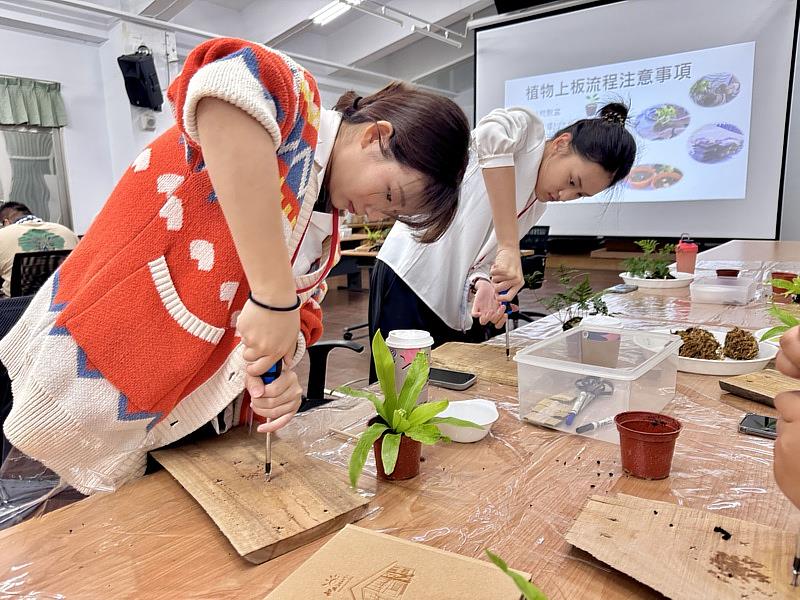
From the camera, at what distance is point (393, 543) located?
58cm

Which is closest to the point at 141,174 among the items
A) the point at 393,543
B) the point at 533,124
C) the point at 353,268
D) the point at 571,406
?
the point at 393,543

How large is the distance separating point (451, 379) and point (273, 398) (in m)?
0.52

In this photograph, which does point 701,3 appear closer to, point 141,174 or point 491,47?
point 491,47

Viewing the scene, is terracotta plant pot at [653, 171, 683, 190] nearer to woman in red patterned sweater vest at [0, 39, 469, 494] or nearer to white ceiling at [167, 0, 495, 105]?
white ceiling at [167, 0, 495, 105]

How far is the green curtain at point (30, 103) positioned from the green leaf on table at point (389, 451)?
6628 millimetres

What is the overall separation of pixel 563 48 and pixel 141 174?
5.23m

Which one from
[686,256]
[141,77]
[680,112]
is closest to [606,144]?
[686,256]

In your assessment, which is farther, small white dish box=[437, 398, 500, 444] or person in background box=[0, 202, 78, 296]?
person in background box=[0, 202, 78, 296]

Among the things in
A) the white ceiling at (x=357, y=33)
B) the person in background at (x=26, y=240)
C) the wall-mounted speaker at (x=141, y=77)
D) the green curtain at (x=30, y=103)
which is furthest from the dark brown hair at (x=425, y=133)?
the green curtain at (x=30, y=103)

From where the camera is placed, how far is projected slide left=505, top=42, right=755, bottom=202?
14.9ft

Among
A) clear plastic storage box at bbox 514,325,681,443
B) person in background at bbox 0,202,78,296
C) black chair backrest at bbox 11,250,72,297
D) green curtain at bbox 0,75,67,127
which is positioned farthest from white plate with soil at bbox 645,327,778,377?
green curtain at bbox 0,75,67,127

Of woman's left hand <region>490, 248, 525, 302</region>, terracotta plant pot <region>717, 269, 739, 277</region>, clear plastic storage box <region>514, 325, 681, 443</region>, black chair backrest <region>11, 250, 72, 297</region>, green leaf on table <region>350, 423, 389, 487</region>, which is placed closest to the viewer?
green leaf on table <region>350, 423, 389, 487</region>

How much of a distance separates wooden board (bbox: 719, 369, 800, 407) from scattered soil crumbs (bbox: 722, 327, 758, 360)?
4.7 inches

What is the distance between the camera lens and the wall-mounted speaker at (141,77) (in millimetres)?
5770
